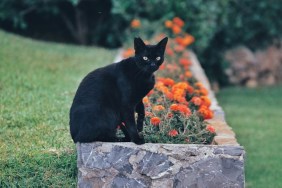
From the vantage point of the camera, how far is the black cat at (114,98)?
202 inches

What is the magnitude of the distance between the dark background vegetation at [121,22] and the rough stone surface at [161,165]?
293 inches

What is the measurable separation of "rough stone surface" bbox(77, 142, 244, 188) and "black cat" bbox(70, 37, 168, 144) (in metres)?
0.13

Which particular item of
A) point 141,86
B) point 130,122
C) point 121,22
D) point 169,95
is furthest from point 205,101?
point 121,22

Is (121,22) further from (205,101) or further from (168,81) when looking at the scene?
(205,101)

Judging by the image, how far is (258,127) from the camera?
998 cm

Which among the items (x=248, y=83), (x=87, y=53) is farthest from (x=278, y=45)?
(x=87, y=53)

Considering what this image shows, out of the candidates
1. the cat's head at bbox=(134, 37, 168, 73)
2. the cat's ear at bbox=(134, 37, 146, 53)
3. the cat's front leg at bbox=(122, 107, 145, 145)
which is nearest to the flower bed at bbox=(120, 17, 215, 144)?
the cat's front leg at bbox=(122, 107, 145, 145)

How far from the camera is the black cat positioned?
16.8 feet

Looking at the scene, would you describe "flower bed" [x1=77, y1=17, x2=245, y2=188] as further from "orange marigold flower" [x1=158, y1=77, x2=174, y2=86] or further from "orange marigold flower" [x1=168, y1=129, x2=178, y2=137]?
"orange marigold flower" [x1=158, y1=77, x2=174, y2=86]

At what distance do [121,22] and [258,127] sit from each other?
4.52 metres

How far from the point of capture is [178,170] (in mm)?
5086

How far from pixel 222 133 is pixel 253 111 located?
5099 mm

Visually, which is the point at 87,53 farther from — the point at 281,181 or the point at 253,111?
the point at 281,181

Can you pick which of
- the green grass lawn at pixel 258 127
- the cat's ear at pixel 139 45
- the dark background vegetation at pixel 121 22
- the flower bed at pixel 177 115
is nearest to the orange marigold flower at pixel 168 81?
the flower bed at pixel 177 115
